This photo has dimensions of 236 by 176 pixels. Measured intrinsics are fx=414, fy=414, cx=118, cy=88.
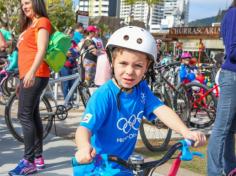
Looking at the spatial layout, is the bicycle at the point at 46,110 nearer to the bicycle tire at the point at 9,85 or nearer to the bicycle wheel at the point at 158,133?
the bicycle wheel at the point at 158,133

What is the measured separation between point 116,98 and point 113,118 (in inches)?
4.3

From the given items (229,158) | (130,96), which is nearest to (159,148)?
(229,158)

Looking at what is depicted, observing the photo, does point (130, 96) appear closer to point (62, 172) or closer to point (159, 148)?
point (62, 172)

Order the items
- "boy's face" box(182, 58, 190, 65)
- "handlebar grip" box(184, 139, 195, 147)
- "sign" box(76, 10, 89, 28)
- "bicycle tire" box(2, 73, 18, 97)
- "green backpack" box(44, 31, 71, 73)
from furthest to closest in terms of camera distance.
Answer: "sign" box(76, 10, 89, 28) < "bicycle tire" box(2, 73, 18, 97) < "boy's face" box(182, 58, 190, 65) < "green backpack" box(44, 31, 71, 73) < "handlebar grip" box(184, 139, 195, 147)

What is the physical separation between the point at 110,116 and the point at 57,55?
2086mm

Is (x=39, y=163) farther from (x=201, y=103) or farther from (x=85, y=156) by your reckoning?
(x=201, y=103)

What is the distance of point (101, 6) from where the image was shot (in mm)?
128000

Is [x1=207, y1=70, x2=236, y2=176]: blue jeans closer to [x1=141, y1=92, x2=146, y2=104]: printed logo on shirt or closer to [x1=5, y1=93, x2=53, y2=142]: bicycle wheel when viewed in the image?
[x1=141, y1=92, x2=146, y2=104]: printed logo on shirt

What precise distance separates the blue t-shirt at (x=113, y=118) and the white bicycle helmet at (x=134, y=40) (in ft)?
0.82

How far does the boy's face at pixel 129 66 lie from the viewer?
83.5 inches

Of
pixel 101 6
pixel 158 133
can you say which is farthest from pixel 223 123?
pixel 101 6

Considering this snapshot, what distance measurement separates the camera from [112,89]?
7.29ft

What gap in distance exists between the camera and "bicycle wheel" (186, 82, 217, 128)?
6.58 metres

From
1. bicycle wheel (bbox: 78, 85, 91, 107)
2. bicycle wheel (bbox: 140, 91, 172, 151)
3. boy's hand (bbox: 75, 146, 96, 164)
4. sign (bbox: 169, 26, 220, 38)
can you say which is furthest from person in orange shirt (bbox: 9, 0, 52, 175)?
sign (bbox: 169, 26, 220, 38)
